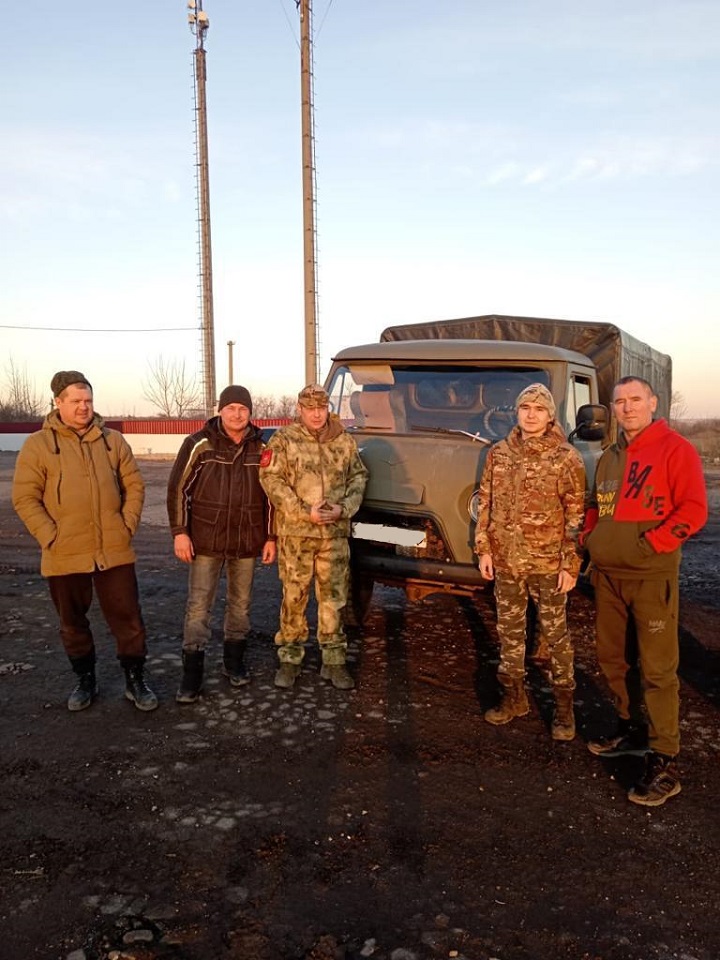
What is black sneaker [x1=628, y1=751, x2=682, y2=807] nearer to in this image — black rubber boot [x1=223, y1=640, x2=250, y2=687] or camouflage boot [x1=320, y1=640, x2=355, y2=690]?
camouflage boot [x1=320, y1=640, x2=355, y2=690]

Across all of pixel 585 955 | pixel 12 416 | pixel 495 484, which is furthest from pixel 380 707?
pixel 12 416

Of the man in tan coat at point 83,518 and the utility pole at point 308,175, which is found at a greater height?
the utility pole at point 308,175

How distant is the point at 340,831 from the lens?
Answer: 3059 mm

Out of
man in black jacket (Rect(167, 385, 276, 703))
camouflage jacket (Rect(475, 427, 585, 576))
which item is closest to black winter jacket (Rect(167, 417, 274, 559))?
man in black jacket (Rect(167, 385, 276, 703))

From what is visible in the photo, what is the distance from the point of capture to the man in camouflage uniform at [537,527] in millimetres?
3842

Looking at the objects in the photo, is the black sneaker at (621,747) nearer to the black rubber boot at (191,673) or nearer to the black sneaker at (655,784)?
the black sneaker at (655,784)

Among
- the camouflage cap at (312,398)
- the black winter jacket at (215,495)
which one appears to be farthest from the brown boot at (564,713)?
the camouflage cap at (312,398)

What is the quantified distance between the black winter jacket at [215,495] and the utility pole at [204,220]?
733 inches

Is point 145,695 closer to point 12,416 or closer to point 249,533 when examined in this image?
point 249,533

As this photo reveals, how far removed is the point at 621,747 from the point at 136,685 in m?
2.77

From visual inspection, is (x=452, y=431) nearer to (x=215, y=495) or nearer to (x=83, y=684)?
(x=215, y=495)

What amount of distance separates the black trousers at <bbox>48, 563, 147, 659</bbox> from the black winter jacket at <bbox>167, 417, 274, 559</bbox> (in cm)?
44

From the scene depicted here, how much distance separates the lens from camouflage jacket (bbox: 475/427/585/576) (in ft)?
12.6

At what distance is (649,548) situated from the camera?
134 inches
